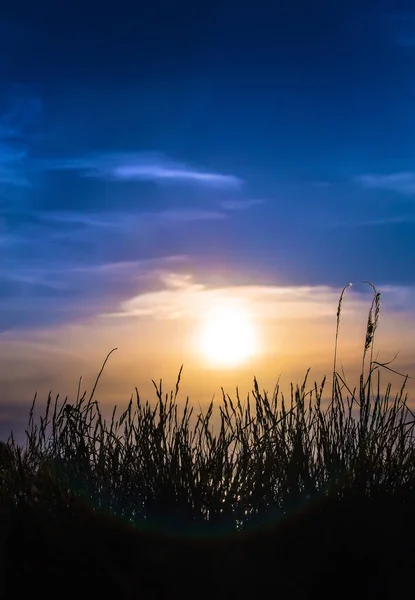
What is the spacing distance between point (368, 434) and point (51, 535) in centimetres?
265

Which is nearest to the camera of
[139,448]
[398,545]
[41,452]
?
[398,545]

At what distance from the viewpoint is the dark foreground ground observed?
4.78 meters

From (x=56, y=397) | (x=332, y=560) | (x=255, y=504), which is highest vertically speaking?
(x=56, y=397)

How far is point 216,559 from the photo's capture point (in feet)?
16.0

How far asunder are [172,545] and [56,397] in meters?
2.02

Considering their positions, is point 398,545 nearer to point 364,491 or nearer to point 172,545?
point 364,491

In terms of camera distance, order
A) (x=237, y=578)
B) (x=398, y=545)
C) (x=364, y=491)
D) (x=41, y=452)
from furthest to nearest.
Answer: (x=41, y=452) → (x=364, y=491) → (x=398, y=545) → (x=237, y=578)

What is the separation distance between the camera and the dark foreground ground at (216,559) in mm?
Result: 4781

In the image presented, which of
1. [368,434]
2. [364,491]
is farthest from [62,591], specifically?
[368,434]

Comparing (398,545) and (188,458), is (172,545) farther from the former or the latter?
(398,545)

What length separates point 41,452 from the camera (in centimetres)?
639

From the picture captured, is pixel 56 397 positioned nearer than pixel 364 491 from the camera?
No

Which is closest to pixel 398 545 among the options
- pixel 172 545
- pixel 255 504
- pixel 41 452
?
pixel 255 504

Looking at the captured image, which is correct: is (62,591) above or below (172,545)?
below
